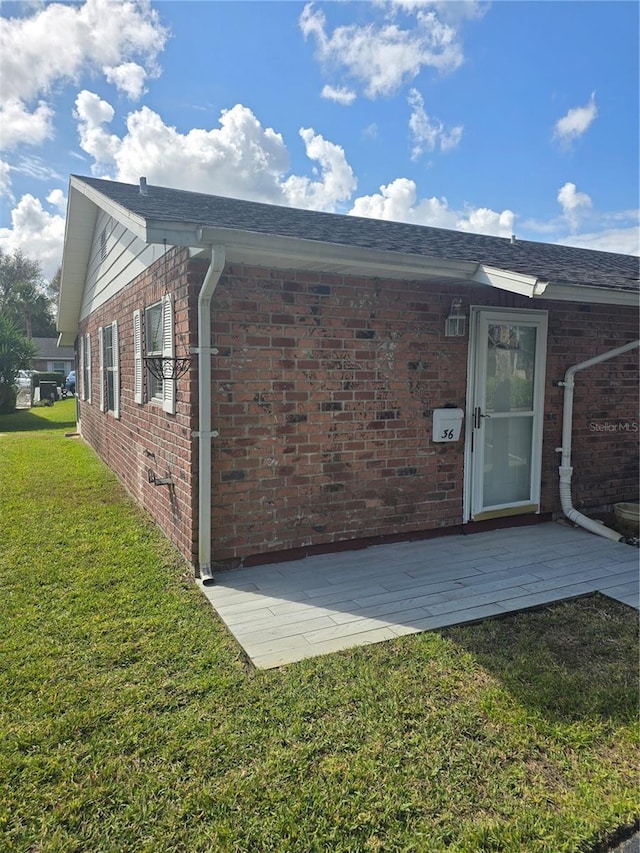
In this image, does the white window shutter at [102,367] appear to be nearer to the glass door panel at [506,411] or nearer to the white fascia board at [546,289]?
the glass door panel at [506,411]

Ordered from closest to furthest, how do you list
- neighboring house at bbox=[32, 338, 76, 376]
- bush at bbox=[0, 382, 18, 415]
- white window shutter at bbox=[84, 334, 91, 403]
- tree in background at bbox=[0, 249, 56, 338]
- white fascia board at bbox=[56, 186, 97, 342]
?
white fascia board at bbox=[56, 186, 97, 342], white window shutter at bbox=[84, 334, 91, 403], bush at bbox=[0, 382, 18, 415], tree in background at bbox=[0, 249, 56, 338], neighboring house at bbox=[32, 338, 76, 376]

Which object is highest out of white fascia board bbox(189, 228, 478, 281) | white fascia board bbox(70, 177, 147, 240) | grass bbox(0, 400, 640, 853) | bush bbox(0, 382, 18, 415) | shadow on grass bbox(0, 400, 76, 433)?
white fascia board bbox(70, 177, 147, 240)

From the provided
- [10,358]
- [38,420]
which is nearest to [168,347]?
[38,420]

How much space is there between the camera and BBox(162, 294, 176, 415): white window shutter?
4383 millimetres

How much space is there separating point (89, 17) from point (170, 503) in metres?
5.41

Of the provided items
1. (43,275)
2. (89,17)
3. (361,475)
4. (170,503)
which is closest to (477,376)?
(361,475)

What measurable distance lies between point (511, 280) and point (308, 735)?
3.20 metres

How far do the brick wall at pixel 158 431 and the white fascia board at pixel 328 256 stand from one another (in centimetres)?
62

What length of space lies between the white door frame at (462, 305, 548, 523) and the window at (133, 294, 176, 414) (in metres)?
2.71

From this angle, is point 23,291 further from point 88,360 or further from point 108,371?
point 108,371

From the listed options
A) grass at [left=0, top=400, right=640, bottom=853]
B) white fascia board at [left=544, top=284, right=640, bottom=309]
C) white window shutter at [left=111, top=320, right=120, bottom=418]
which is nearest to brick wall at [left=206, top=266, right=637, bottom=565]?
white fascia board at [left=544, top=284, right=640, bottom=309]

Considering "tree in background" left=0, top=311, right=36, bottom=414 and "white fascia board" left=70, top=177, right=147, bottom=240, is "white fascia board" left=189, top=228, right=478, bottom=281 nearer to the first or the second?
"white fascia board" left=70, top=177, right=147, bottom=240

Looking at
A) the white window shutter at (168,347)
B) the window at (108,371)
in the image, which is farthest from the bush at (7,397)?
the white window shutter at (168,347)

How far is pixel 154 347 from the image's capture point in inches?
210
